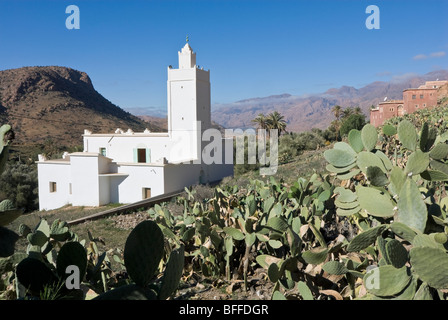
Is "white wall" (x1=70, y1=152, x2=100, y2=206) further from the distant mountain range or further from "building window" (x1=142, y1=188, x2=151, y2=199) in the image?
the distant mountain range

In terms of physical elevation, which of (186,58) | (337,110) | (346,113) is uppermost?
(186,58)

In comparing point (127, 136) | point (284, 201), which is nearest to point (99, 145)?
point (127, 136)

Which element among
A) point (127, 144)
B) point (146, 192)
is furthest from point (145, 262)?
point (127, 144)

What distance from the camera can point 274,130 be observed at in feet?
113

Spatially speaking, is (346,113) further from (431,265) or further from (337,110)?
(431,265)

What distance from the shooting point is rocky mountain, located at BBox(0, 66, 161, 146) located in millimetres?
40719

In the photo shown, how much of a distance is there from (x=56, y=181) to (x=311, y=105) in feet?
330

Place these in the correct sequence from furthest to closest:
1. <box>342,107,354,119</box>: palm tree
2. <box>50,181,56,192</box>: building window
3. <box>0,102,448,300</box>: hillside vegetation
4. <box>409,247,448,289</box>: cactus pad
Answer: <box>342,107,354,119</box>: palm tree < <box>50,181,56,192</box>: building window < <box>0,102,448,300</box>: hillside vegetation < <box>409,247,448,289</box>: cactus pad

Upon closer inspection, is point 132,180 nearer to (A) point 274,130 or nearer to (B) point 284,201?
(B) point 284,201

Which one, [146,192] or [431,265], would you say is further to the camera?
[146,192]

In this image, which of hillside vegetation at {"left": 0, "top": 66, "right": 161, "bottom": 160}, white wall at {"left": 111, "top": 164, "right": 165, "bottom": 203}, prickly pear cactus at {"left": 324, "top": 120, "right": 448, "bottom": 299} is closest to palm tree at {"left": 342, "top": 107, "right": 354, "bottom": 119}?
white wall at {"left": 111, "top": 164, "right": 165, "bottom": 203}

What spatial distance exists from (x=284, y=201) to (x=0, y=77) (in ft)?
195

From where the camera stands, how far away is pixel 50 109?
150 ft

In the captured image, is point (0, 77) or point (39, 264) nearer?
point (39, 264)
